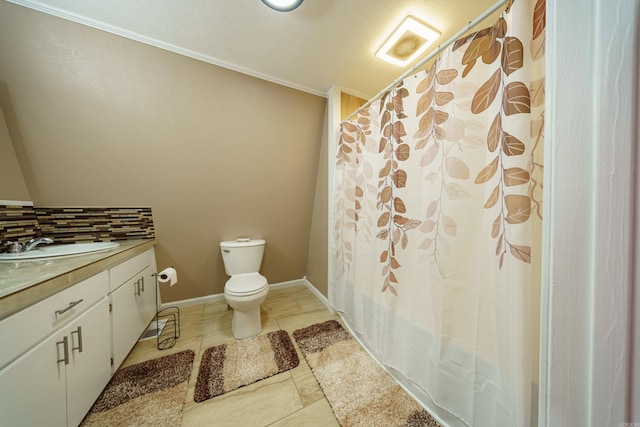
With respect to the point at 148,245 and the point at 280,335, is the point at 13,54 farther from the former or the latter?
the point at 280,335

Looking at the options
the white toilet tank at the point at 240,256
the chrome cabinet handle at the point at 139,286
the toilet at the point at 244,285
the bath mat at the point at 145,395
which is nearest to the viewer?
the bath mat at the point at 145,395

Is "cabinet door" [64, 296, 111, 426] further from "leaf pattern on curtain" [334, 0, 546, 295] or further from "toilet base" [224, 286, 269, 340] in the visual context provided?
"leaf pattern on curtain" [334, 0, 546, 295]

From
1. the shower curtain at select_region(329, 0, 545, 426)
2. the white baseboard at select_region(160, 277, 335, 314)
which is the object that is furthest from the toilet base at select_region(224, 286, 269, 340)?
the shower curtain at select_region(329, 0, 545, 426)

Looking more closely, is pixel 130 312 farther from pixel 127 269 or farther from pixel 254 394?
pixel 254 394

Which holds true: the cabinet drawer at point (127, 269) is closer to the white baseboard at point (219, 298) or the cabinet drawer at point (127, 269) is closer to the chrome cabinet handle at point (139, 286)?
the chrome cabinet handle at point (139, 286)

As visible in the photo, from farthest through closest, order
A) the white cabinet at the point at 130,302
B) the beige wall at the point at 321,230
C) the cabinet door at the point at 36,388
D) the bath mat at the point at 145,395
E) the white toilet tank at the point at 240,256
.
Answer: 1. the beige wall at the point at 321,230
2. the white toilet tank at the point at 240,256
3. the white cabinet at the point at 130,302
4. the bath mat at the point at 145,395
5. the cabinet door at the point at 36,388

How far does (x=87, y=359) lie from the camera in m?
0.93

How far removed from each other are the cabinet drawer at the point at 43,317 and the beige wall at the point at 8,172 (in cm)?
96

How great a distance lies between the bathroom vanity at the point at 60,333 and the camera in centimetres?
62

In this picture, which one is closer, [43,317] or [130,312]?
[43,317]

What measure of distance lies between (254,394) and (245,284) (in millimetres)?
750

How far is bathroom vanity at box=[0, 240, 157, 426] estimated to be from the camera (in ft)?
2.04

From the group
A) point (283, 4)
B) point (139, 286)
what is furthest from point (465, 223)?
point (139, 286)

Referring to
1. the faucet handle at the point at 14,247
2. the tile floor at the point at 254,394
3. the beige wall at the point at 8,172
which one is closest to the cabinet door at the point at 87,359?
the tile floor at the point at 254,394
